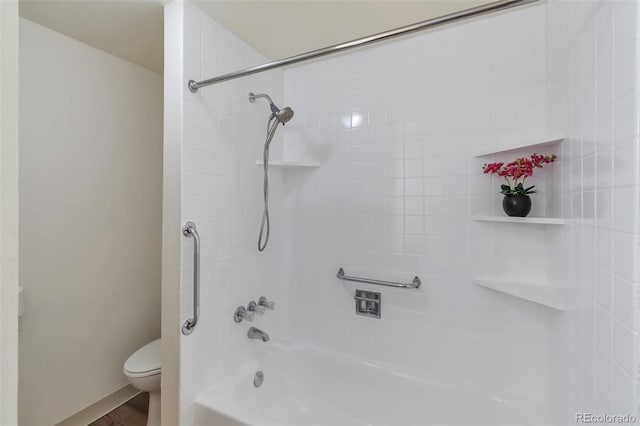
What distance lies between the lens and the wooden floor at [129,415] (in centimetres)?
190

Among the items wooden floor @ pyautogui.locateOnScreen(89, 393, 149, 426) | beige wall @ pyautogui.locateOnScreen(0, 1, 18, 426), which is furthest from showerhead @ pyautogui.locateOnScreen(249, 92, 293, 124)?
wooden floor @ pyautogui.locateOnScreen(89, 393, 149, 426)

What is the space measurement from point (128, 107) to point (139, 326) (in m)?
1.64

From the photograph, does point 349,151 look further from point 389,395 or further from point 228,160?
point 389,395

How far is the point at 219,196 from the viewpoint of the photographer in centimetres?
158

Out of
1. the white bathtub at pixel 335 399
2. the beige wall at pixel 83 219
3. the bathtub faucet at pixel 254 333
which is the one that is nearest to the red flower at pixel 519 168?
the white bathtub at pixel 335 399

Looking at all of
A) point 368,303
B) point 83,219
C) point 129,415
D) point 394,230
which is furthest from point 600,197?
point 129,415

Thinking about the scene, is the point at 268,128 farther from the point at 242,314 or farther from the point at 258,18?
the point at 242,314

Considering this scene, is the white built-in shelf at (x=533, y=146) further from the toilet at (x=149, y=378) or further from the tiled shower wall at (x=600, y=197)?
the toilet at (x=149, y=378)

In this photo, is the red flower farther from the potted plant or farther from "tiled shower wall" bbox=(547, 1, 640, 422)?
"tiled shower wall" bbox=(547, 1, 640, 422)

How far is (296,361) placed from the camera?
1.90m

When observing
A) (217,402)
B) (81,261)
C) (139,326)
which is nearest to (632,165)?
(217,402)

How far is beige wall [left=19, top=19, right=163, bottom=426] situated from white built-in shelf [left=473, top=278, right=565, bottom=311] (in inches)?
92.4

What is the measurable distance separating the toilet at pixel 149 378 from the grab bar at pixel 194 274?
1.93ft

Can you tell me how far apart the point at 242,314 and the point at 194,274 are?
1.53ft
